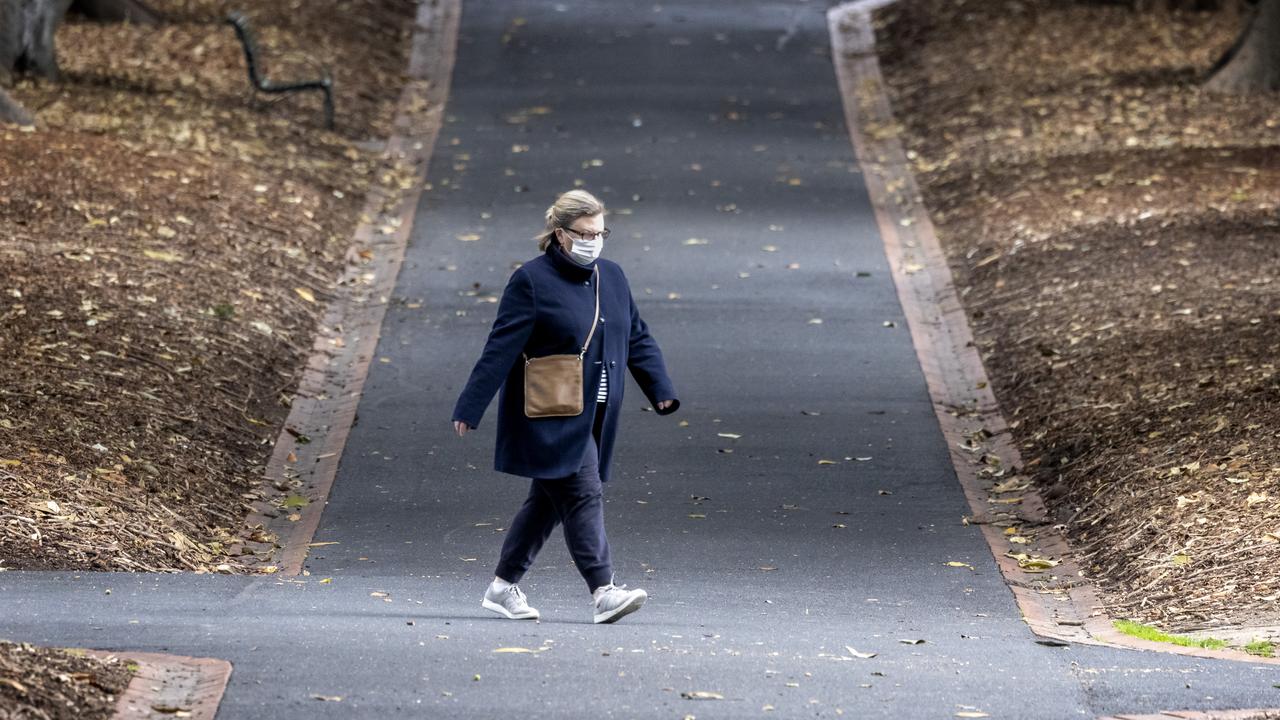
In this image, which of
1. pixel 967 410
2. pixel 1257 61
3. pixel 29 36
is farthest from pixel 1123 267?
pixel 29 36

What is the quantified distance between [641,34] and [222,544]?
1792cm

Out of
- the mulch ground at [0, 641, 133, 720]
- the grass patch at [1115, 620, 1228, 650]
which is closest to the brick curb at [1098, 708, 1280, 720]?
the grass patch at [1115, 620, 1228, 650]

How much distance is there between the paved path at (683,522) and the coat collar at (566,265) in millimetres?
1401

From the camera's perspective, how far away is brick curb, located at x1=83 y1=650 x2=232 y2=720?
596 centimetres

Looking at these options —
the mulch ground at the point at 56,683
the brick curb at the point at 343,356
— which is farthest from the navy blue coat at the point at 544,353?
the brick curb at the point at 343,356

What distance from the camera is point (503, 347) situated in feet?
24.7

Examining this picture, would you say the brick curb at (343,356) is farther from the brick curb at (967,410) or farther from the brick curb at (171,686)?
the brick curb at (967,410)

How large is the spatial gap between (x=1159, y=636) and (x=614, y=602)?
2290 mm

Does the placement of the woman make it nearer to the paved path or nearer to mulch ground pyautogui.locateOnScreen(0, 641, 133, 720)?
the paved path

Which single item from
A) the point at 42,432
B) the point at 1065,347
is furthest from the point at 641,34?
the point at 42,432

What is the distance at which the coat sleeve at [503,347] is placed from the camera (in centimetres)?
751

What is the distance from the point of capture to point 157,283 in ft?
44.2

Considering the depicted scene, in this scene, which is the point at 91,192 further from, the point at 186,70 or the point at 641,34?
the point at 641,34

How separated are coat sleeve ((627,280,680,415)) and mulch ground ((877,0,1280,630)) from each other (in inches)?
95.6
